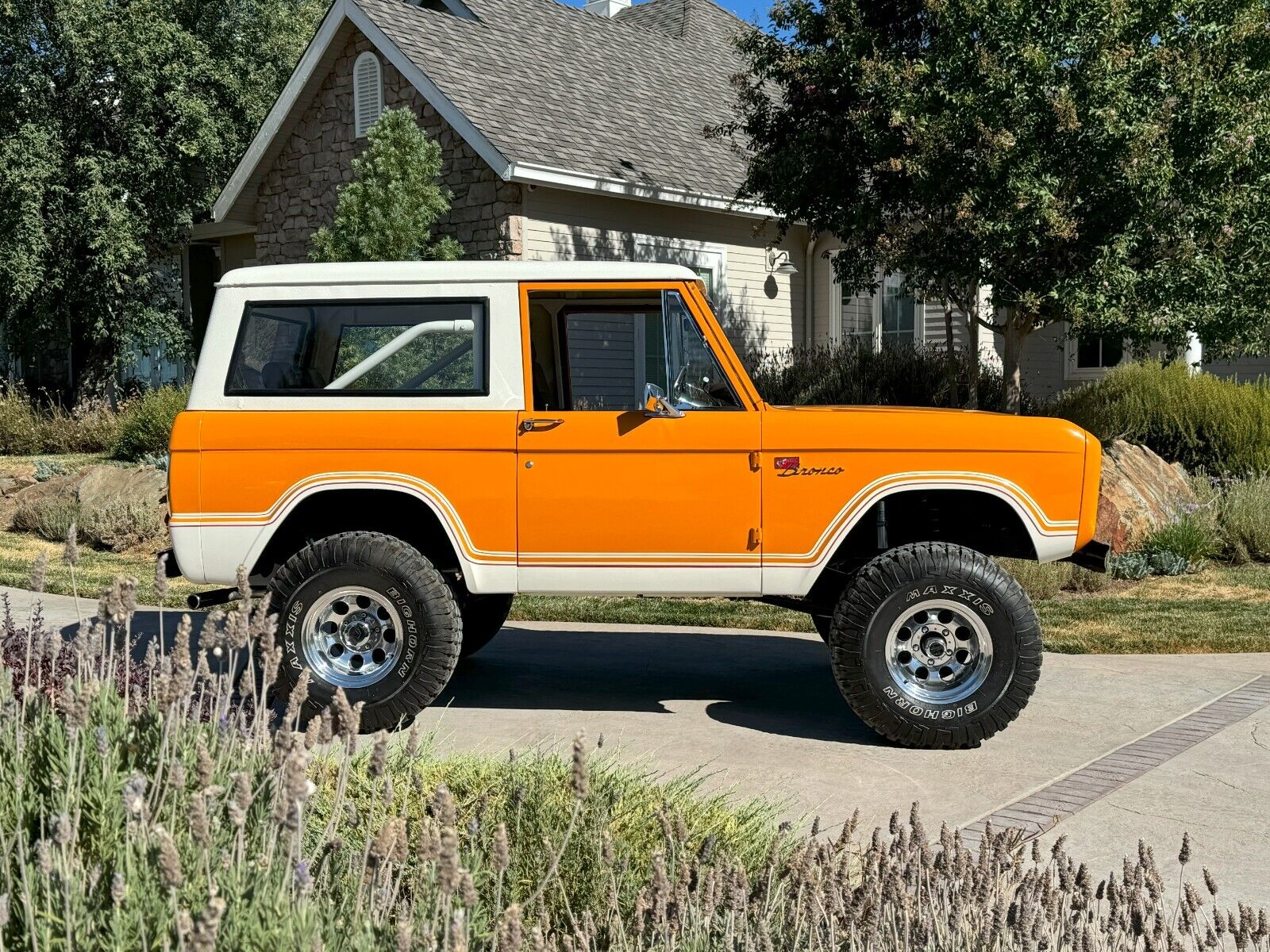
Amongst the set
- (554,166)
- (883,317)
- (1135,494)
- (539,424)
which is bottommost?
(1135,494)

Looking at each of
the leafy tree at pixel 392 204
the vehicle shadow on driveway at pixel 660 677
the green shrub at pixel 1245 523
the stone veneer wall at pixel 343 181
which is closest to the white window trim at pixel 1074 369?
the green shrub at pixel 1245 523

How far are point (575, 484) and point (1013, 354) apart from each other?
1046 centimetres

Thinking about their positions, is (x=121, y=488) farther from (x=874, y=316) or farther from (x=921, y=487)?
(x=874, y=316)

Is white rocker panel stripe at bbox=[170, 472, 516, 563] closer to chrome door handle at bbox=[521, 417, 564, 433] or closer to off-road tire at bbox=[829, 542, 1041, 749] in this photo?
chrome door handle at bbox=[521, 417, 564, 433]

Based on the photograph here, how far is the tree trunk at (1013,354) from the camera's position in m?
15.3

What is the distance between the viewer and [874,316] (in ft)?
71.9

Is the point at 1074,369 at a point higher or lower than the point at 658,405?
higher

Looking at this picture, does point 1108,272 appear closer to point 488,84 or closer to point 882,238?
point 882,238

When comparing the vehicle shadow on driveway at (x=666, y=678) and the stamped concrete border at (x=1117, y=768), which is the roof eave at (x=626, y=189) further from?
the stamped concrete border at (x=1117, y=768)

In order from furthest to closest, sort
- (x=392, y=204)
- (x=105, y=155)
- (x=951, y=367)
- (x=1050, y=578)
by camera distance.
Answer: (x=105, y=155) < (x=392, y=204) < (x=951, y=367) < (x=1050, y=578)

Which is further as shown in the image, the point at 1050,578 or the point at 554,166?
the point at 554,166

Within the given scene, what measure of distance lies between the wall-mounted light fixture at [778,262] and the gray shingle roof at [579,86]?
1.26 metres

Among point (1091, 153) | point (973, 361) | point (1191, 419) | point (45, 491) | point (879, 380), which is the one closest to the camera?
point (1091, 153)

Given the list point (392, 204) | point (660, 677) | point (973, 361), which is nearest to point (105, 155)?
point (392, 204)
